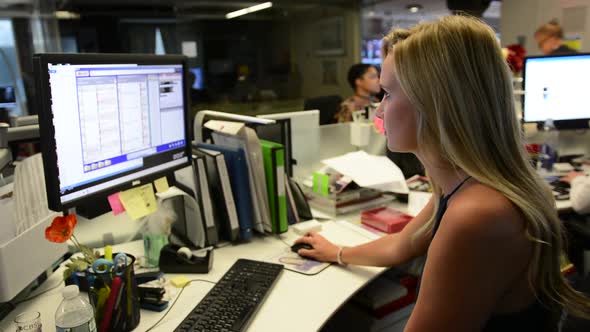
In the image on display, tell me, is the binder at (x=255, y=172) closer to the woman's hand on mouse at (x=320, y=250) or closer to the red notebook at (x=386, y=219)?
the woman's hand on mouse at (x=320, y=250)

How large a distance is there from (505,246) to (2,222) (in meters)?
1.06

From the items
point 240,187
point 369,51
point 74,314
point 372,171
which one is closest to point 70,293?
point 74,314

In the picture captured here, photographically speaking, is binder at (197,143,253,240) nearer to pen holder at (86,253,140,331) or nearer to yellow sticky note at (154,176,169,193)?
yellow sticky note at (154,176,169,193)

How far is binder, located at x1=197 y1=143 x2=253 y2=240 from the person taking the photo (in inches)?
58.6

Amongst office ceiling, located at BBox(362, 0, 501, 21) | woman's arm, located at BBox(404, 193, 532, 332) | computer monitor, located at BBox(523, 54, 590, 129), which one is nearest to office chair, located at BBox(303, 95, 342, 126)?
computer monitor, located at BBox(523, 54, 590, 129)

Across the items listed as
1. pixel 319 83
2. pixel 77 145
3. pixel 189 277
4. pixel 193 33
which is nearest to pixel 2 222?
pixel 77 145

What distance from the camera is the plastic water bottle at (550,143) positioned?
235cm

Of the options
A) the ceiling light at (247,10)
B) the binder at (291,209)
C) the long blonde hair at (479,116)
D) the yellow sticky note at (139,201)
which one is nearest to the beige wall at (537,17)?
the ceiling light at (247,10)

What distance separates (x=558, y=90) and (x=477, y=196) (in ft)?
6.11

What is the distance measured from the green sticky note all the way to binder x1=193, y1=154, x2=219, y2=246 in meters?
0.53

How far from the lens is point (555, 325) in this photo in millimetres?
955

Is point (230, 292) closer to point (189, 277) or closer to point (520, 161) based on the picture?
point (189, 277)

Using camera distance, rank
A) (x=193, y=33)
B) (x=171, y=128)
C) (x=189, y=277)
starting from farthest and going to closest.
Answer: (x=193, y=33) → (x=171, y=128) → (x=189, y=277)

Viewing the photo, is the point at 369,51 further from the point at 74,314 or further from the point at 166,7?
the point at 74,314
